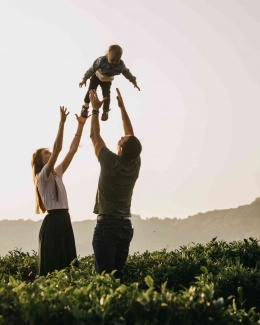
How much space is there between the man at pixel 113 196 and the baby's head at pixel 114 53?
8.32 feet

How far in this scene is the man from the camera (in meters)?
7.19

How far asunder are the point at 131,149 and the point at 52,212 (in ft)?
6.02

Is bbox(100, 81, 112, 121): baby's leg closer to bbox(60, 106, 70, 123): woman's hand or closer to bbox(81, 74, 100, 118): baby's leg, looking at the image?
bbox(81, 74, 100, 118): baby's leg

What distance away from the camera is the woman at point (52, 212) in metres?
8.24

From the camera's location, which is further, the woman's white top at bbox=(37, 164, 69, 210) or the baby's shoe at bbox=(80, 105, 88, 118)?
the baby's shoe at bbox=(80, 105, 88, 118)

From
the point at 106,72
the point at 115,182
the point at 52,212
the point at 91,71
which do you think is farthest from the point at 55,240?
the point at 91,71

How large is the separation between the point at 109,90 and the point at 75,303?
6.24 meters

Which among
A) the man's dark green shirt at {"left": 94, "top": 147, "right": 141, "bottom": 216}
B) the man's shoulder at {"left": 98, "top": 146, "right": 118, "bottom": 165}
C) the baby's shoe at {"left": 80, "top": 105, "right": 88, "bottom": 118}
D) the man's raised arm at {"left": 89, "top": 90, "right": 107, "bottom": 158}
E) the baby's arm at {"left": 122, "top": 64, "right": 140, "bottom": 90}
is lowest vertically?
the man's dark green shirt at {"left": 94, "top": 147, "right": 141, "bottom": 216}

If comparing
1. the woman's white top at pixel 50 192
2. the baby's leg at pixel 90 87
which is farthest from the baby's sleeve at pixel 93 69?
the woman's white top at pixel 50 192

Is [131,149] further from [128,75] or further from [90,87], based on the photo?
[90,87]

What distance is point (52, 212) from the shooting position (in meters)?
8.33

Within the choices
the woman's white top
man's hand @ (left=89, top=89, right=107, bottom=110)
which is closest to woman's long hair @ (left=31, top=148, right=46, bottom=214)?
the woman's white top

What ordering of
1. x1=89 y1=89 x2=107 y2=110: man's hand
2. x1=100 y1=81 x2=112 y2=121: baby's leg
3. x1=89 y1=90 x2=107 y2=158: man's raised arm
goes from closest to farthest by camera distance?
x1=89 y1=90 x2=107 y2=158: man's raised arm, x1=89 y1=89 x2=107 y2=110: man's hand, x1=100 y1=81 x2=112 y2=121: baby's leg

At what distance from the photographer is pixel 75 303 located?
5.00m
